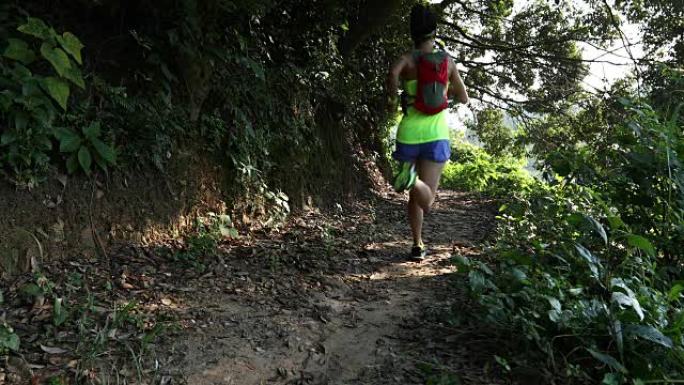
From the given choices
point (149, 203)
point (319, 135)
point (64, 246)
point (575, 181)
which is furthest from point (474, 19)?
point (64, 246)

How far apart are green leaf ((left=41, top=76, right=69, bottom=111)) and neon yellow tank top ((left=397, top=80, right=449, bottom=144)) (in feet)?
8.33

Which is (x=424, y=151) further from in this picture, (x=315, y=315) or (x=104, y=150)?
(x=104, y=150)

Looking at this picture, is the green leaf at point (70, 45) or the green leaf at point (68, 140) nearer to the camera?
the green leaf at point (70, 45)

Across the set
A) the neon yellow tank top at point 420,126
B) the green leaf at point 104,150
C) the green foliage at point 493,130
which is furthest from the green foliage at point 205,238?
the green foliage at point 493,130

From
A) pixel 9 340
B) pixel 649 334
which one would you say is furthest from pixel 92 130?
pixel 649 334

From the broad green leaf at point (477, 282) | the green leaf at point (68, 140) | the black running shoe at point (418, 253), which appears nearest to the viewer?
the broad green leaf at point (477, 282)

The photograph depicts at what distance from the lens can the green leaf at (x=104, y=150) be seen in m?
3.35

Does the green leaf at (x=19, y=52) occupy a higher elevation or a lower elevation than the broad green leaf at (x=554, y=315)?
higher

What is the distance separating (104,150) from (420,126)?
2.46 m

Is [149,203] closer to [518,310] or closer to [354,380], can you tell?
[354,380]

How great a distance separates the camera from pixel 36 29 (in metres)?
2.98

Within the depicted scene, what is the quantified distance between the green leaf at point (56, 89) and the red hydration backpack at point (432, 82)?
103 inches

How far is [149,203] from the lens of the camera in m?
3.84

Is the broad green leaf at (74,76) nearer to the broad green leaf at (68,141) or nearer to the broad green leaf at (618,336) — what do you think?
the broad green leaf at (68,141)
